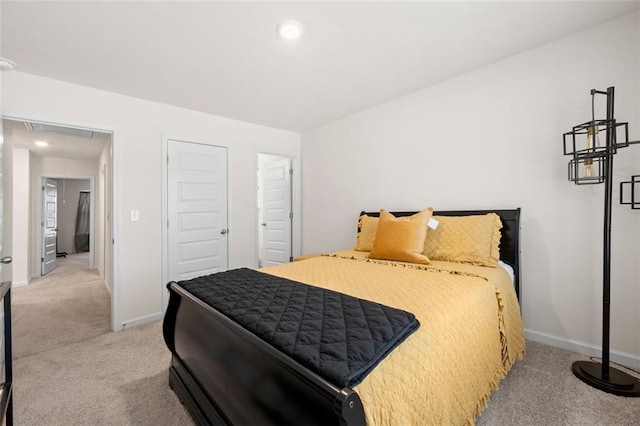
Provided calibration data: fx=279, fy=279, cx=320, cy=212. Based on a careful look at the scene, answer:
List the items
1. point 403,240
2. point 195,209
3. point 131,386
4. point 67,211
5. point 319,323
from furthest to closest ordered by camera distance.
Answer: point 67,211, point 195,209, point 403,240, point 131,386, point 319,323

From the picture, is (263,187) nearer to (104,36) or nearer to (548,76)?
(104,36)

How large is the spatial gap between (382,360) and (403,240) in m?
1.56

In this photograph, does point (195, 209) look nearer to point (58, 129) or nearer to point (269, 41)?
point (58, 129)

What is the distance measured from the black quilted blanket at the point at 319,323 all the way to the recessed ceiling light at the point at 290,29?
1766 mm

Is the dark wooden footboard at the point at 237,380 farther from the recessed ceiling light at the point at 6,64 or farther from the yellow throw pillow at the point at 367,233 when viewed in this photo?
the recessed ceiling light at the point at 6,64

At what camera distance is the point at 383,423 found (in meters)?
0.87

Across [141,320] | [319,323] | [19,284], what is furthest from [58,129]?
[319,323]

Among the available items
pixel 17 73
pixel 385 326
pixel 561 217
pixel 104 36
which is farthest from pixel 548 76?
pixel 17 73

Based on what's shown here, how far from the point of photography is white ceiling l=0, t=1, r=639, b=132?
1.82 m

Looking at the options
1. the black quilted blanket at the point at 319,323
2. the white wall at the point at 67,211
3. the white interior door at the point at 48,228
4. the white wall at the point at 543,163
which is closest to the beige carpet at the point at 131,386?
the white wall at the point at 543,163

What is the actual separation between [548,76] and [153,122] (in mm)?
3884

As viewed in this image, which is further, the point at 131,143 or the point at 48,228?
the point at 48,228

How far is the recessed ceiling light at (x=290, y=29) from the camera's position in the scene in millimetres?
1936

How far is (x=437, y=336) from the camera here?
3.96 feet
